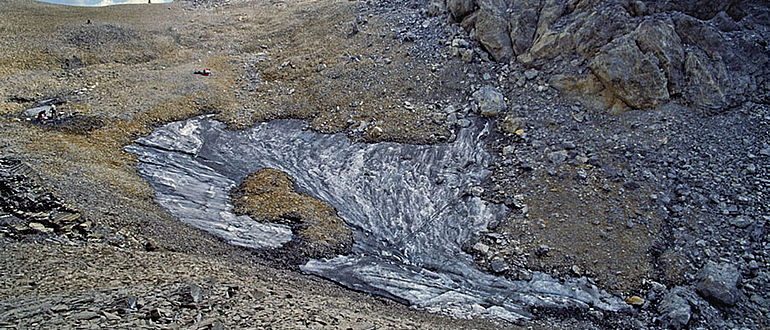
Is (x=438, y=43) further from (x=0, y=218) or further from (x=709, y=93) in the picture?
(x=0, y=218)

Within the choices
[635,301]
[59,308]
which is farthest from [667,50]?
[59,308]

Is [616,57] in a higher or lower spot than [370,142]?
higher

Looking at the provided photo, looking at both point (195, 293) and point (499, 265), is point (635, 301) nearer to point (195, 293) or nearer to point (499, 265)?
point (499, 265)

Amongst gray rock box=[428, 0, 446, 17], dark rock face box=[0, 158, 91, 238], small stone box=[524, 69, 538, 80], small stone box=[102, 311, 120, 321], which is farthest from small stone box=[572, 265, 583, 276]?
gray rock box=[428, 0, 446, 17]

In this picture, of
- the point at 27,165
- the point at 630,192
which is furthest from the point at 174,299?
the point at 630,192

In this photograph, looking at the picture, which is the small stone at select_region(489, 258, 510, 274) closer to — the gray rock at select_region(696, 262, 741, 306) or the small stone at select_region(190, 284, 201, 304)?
the gray rock at select_region(696, 262, 741, 306)

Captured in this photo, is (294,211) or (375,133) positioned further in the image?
Result: (375,133)
